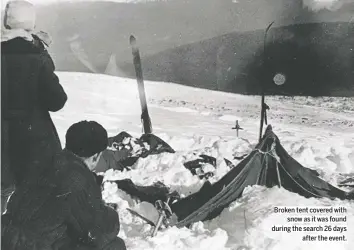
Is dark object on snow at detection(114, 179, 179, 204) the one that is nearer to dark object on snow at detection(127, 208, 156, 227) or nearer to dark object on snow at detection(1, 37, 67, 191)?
dark object on snow at detection(127, 208, 156, 227)

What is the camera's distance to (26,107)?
4.24 feet

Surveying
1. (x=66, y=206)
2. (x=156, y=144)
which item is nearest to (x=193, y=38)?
(x=156, y=144)

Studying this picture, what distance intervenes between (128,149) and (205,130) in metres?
0.31

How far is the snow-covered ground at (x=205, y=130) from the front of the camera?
153cm

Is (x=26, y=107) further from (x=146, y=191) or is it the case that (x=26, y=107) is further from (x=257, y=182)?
(x=257, y=182)

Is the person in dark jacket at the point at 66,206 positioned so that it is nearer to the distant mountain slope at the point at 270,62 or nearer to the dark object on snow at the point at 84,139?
the dark object on snow at the point at 84,139

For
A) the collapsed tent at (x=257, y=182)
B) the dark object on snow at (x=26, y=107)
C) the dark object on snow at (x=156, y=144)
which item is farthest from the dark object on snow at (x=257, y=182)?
the dark object on snow at (x=26, y=107)

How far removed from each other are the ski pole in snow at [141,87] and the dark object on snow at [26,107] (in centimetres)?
41

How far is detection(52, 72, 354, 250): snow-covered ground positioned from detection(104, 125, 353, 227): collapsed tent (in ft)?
0.10

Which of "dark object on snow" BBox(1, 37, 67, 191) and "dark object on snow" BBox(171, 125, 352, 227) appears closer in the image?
"dark object on snow" BBox(1, 37, 67, 191)

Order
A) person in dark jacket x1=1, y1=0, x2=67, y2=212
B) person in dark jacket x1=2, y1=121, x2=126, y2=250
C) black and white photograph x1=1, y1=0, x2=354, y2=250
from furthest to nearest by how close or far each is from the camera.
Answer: black and white photograph x1=1, y1=0, x2=354, y2=250
person in dark jacket x1=1, y1=0, x2=67, y2=212
person in dark jacket x1=2, y1=121, x2=126, y2=250

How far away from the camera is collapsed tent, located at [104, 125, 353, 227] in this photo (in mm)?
1541

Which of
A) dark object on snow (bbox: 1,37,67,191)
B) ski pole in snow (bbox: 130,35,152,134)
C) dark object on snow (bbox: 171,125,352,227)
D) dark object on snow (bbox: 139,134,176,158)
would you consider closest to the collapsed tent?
dark object on snow (bbox: 171,125,352,227)

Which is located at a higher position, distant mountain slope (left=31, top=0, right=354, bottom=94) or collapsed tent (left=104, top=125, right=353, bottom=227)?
distant mountain slope (left=31, top=0, right=354, bottom=94)
